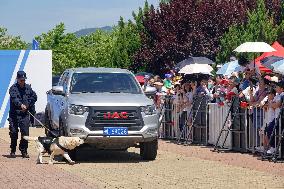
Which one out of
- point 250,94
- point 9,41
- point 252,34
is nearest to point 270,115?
point 250,94

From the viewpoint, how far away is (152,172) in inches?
578

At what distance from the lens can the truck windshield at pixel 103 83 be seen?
17.6 m

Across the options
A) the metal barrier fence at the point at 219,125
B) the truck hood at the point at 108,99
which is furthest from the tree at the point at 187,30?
the truck hood at the point at 108,99

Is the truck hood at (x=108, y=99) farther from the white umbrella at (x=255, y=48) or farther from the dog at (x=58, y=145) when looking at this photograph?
the white umbrella at (x=255, y=48)

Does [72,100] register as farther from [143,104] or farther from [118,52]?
[118,52]

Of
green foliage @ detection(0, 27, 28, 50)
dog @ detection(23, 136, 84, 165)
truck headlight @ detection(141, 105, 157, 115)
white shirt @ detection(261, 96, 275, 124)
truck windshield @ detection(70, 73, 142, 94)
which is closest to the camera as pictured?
dog @ detection(23, 136, 84, 165)

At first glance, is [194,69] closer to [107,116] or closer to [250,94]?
[250,94]

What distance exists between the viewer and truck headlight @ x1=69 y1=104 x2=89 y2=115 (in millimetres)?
16484

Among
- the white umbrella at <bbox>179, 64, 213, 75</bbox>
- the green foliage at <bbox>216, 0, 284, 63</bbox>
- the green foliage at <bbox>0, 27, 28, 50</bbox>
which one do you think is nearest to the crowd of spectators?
the white umbrella at <bbox>179, 64, 213, 75</bbox>

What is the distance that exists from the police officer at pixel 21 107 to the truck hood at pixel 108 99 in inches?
62.8

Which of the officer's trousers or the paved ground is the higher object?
the officer's trousers

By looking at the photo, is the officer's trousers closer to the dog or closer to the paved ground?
the paved ground

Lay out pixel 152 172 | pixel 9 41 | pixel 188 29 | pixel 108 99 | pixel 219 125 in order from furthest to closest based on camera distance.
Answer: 1. pixel 9 41
2. pixel 188 29
3. pixel 219 125
4. pixel 108 99
5. pixel 152 172

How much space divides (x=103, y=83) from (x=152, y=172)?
12.4 feet
